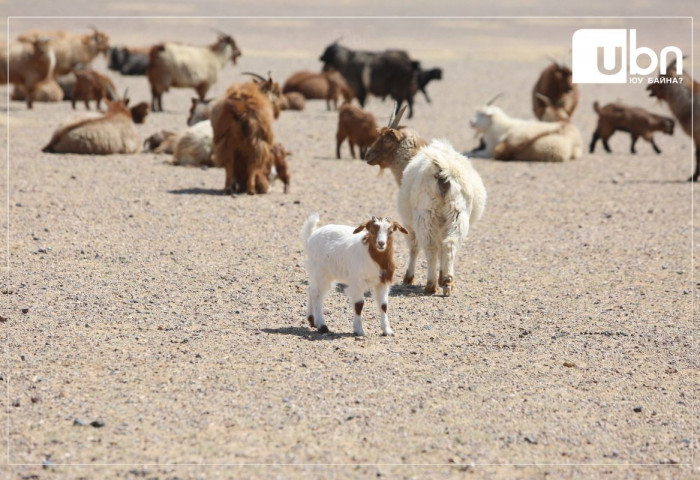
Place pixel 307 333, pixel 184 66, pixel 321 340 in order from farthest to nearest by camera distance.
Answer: pixel 184 66 < pixel 307 333 < pixel 321 340

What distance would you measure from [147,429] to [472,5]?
Result: 71.0 meters

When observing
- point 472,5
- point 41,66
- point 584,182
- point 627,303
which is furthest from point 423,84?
point 472,5

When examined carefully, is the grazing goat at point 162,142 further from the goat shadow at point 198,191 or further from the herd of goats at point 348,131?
the goat shadow at point 198,191

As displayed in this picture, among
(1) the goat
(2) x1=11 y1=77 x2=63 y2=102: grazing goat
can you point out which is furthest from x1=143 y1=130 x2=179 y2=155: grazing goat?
(2) x1=11 y1=77 x2=63 y2=102: grazing goat

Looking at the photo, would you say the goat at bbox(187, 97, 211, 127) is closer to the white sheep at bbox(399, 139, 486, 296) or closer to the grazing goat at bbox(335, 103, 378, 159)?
the grazing goat at bbox(335, 103, 378, 159)

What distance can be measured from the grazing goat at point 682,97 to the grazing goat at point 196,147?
684cm

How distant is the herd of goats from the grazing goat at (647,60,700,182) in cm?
2

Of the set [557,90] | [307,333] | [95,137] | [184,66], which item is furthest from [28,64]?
[307,333]

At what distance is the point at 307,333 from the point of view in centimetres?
746

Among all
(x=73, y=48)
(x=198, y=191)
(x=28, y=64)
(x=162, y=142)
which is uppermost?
(x=73, y=48)

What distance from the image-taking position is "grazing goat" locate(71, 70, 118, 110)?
2197 centimetres

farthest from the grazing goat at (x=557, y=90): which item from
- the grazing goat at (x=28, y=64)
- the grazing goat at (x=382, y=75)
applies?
the grazing goat at (x=28, y=64)

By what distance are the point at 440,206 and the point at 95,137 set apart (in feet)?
30.1

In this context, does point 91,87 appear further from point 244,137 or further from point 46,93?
point 244,137
